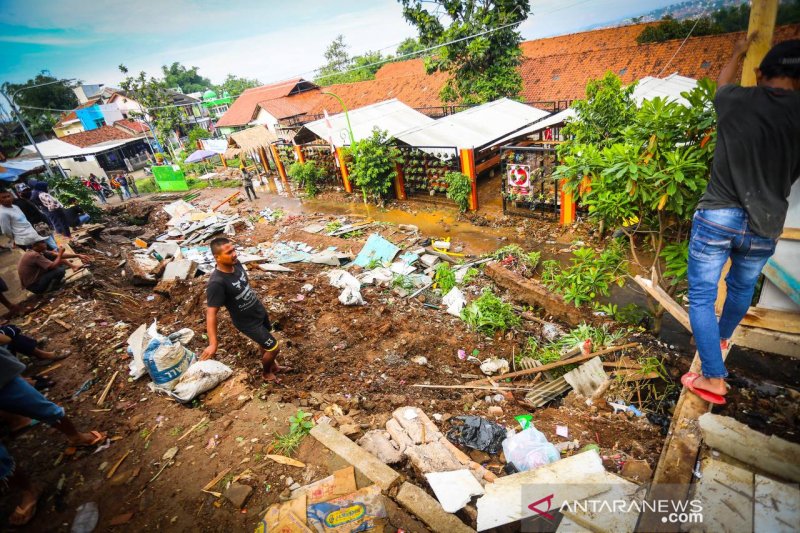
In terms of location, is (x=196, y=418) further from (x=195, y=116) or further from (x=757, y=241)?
(x=195, y=116)

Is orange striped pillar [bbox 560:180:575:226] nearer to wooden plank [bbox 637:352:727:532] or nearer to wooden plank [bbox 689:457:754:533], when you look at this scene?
wooden plank [bbox 637:352:727:532]

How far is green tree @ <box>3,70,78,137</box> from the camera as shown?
41.8 m

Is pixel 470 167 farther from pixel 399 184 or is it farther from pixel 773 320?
pixel 773 320

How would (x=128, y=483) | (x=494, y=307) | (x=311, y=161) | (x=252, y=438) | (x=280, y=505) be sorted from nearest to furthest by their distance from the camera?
(x=280, y=505) < (x=128, y=483) < (x=252, y=438) < (x=494, y=307) < (x=311, y=161)

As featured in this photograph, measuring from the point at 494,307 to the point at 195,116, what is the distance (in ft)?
175

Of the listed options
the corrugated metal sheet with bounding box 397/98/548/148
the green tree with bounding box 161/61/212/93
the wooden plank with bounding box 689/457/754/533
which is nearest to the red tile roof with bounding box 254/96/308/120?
the corrugated metal sheet with bounding box 397/98/548/148

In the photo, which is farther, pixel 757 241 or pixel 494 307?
pixel 494 307

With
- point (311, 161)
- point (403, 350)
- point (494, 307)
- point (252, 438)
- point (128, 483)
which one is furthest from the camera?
point (311, 161)

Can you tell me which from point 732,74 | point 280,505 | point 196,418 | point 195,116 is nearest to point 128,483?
point 196,418

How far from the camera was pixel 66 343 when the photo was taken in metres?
4.76

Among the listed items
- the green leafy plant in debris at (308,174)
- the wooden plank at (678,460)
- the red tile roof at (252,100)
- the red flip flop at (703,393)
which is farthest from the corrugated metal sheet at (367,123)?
the red tile roof at (252,100)

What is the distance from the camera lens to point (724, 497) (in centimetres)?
157

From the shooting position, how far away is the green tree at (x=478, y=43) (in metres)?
13.9

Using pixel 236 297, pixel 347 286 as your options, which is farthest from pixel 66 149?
pixel 236 297
